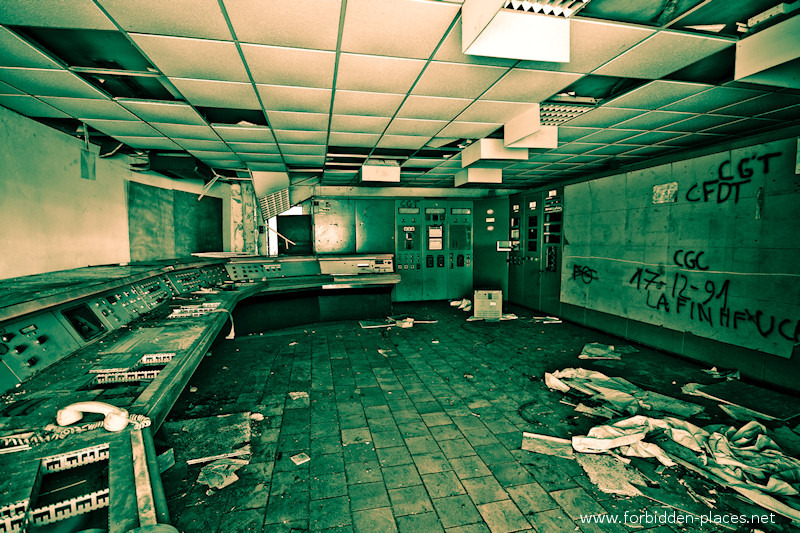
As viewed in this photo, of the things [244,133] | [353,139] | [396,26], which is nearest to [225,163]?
[244,133]

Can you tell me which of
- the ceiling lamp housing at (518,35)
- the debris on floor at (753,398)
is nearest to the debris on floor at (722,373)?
the debris on floor at (753,398)

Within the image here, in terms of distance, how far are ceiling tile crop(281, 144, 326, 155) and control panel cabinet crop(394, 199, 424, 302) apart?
3205mm

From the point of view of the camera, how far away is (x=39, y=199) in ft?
10.6

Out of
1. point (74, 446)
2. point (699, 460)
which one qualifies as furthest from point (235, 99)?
point (699, 460)

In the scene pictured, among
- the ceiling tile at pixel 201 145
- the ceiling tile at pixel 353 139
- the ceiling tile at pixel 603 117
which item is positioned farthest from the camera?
the ceiling tile at pixel 201 145

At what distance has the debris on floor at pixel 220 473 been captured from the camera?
196cm

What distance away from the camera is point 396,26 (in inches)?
73.7

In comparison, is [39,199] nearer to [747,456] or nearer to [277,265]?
[277,265]

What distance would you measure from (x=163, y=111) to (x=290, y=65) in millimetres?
1634

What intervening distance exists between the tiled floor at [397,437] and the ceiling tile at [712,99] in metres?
2.74

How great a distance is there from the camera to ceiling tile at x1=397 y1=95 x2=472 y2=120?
9.39 feet

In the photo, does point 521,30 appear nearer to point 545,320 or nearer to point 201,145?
point 201,145

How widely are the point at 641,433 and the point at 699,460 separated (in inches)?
12.6

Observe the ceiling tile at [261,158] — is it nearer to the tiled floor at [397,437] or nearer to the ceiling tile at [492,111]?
the tiled floor at [397,437]
